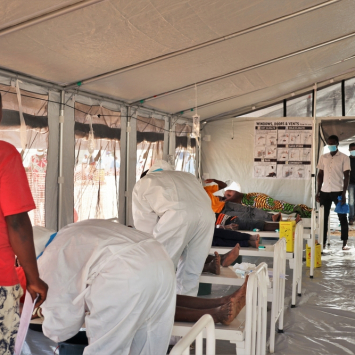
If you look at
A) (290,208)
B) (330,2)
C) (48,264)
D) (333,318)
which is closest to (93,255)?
(48,264)

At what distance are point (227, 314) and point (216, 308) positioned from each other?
0.29 ft

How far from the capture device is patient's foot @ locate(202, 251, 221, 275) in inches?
145

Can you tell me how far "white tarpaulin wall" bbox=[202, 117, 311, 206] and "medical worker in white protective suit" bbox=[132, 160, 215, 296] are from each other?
5743 mm

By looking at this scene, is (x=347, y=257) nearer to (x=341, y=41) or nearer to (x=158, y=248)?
(x=341, y=41)

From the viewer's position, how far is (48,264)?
6.05ft

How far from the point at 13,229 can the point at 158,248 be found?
635 millimetres

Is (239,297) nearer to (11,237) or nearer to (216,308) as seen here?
(216,308)

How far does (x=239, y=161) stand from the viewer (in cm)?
923

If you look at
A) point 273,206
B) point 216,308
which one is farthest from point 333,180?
point 216,308

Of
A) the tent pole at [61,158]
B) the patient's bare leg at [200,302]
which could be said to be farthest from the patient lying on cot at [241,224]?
the patient's bare leg at [200,302]

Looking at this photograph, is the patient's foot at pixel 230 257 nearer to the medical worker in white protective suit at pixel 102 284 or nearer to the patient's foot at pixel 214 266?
the patient's foot at pixel 214 266

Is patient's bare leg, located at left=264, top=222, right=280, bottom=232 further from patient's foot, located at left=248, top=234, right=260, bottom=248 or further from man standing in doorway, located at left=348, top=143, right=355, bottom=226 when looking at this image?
man standing in doorway, located at left=348, top=143, right=355, bottom=226

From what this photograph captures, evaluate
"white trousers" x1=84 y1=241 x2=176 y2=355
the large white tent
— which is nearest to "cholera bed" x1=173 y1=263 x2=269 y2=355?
"white trousers" x1=84 y1=241 x2=176 y2=355

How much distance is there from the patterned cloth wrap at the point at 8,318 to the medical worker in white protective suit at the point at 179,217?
168cm
